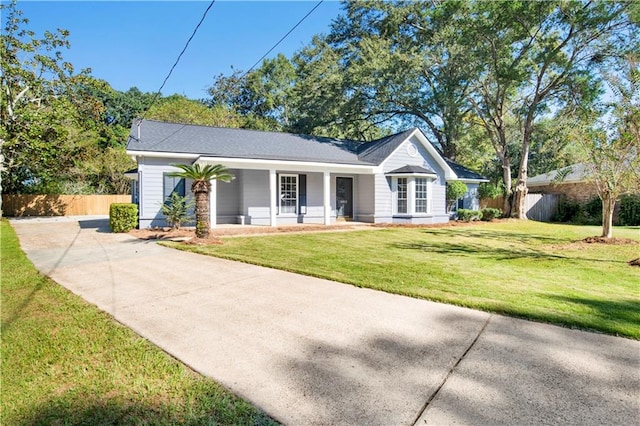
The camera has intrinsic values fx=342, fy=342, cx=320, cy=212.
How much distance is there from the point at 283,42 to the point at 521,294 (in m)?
8.68

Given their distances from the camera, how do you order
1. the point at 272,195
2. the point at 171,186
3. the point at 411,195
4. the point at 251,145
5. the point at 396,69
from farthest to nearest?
1. the point at 396,69
2. the point at 411,195
3. the point at 251,145
4. the point at 272,195
5. the point at 171,186

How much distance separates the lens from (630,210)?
61.7 ft

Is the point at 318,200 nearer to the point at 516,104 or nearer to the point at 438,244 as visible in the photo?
the point at 438,244

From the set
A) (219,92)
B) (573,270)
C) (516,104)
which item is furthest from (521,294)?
(219,92)

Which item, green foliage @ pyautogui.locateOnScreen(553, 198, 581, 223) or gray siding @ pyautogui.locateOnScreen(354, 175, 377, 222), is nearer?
gray siding @ pyautogui.locateOnScreen(354, 175, 377, 222)

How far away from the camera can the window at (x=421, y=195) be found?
17406 millimetres

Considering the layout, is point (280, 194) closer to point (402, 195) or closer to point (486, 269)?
point (402, 195)

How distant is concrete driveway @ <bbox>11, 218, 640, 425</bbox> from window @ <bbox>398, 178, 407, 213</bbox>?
12664 millimetres

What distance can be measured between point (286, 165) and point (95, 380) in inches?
477

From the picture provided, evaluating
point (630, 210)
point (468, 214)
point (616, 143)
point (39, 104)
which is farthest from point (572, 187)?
point (39, 104)

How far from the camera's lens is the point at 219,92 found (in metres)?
40.9

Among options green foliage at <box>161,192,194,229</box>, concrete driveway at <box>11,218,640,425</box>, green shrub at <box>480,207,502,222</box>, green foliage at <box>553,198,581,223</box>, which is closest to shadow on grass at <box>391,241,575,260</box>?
concrete driveway at <box>11,218,640,425</box>

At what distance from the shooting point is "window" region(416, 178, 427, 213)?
17.4 metres

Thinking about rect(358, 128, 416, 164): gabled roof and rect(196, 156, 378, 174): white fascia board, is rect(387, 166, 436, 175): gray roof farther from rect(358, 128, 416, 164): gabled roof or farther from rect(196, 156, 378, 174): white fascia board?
rect(196, 156, 378, 174): white fascia board
